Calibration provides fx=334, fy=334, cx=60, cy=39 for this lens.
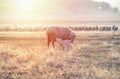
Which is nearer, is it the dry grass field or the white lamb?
the dry grass field

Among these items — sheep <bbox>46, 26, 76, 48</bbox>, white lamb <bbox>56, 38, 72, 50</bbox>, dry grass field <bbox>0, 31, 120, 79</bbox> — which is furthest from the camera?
sheep <bbox>46, 26, 76, 48</bbox>

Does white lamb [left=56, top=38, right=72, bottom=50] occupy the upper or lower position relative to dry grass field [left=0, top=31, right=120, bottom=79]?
lower

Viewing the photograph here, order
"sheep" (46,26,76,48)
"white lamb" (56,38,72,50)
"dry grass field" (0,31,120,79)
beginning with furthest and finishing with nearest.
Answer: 1. "sheep" (46,26,76,48)
2. "white lamb" (56,38,72,50)
3. "dry grass field" (0,31,120,79)

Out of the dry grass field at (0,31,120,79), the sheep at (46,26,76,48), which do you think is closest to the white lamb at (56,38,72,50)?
the dry grass field at (0,31,120,79)

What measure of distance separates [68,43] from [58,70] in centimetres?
390

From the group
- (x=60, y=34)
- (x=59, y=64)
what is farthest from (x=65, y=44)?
(x=59, y=64)

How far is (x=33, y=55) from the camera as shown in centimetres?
1117

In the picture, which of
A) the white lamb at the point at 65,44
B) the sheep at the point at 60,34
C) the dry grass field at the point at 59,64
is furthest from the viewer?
the sheep at the point at 60,34

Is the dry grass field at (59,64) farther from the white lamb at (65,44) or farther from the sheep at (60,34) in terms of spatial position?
the sheep at (60,34)

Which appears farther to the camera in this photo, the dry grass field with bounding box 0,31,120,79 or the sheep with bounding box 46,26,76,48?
the sheep with bounding box 46,26,76,48

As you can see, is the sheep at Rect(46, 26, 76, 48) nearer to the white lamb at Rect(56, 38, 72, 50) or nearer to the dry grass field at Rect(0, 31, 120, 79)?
the white lamb at Rect(56, 38, 72, 50)

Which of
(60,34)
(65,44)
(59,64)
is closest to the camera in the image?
(59,64)

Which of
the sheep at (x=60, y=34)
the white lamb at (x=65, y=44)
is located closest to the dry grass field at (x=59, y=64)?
the white lamb at (x=65, y=44)

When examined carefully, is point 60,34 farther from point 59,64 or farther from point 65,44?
point 59,64
